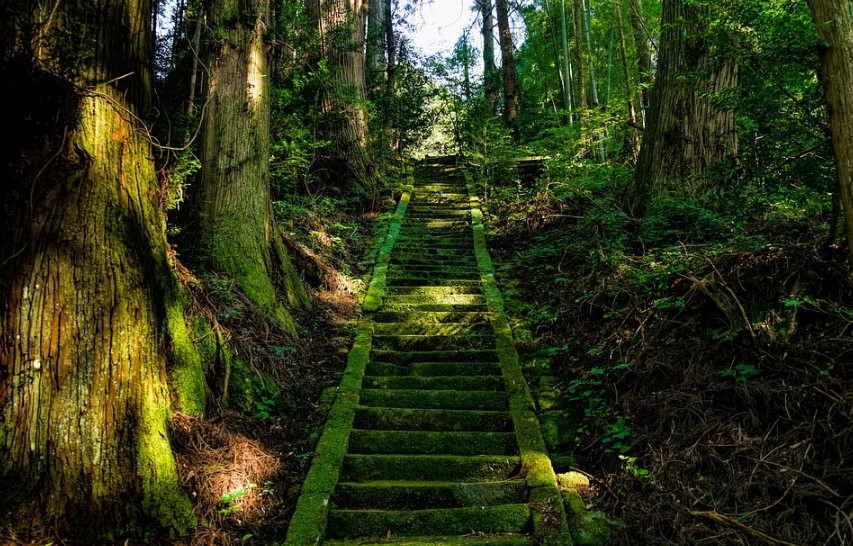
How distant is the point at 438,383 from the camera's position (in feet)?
17.5

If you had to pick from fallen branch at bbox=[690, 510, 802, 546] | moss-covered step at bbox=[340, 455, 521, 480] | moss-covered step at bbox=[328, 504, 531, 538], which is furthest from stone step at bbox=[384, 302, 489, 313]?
fallen branch at bbox=[690, 510, 802, 546]

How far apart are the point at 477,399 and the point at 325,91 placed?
26.5 feet

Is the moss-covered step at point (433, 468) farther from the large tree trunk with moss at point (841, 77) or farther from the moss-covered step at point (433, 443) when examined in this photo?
the large tree trunk with moss at point (841, 77)

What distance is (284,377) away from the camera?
5090mm

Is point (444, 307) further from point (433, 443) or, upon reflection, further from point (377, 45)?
point (377, 45)

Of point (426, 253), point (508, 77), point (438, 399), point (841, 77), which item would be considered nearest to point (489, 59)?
point (508, 77)

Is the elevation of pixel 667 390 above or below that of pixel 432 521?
above

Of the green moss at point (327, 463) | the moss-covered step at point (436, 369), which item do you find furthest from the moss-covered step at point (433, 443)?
the moss-covered step at point (436, 369)

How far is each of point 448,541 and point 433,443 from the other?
3.34 ft

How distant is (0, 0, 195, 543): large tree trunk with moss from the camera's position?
9.46 ft

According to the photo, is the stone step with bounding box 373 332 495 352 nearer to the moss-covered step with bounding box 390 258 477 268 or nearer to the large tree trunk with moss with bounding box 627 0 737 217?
the moss-covered step with bounding box 390 258 477 268

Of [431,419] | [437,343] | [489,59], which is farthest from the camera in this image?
[489,59]

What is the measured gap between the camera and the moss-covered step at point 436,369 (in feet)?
18.3

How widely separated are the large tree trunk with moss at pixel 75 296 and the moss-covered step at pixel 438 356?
2.77 meters
